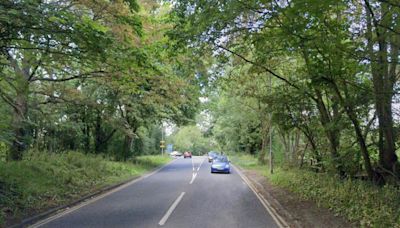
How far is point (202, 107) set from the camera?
37.5 metres

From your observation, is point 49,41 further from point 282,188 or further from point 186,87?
point 282,188

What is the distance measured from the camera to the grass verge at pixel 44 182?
10.1 m

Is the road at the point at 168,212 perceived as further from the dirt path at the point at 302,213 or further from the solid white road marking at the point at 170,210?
the dirt path at the point at 302,213

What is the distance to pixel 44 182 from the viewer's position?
13375mm

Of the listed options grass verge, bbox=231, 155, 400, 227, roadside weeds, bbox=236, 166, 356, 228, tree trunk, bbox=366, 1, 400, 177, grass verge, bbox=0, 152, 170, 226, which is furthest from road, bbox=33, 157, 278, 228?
tree trunk, bbox=366, 1, 400, 177

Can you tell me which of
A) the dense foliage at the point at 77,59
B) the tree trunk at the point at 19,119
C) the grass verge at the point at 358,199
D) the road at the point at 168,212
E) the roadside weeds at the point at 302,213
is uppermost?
the dense foliage at the point at 77,59

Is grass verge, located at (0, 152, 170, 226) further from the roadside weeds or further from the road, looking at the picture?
the roadside weeds

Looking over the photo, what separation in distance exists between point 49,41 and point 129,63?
2.66 meters

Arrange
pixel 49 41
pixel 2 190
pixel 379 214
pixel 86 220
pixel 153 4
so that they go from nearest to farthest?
pixel 379 214 < pixel 49 41 < pixel 86 220 < pixel 2 190 < pixel 153 4

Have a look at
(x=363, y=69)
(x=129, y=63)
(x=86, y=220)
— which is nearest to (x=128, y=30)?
(x=129, y=63)

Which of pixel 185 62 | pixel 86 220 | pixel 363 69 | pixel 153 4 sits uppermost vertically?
pixel 153 4

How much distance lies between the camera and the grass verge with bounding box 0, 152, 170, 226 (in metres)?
10.1

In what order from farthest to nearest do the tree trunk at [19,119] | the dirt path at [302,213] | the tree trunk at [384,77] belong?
the tree trunk at [19,119], the tree trunk at [384,77], the dirt path at [302,213]

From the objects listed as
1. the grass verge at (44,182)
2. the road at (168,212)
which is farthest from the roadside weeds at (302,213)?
the grass verge at (44,182)
